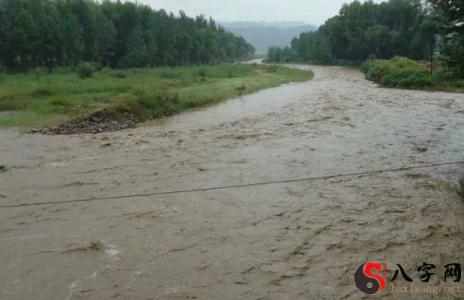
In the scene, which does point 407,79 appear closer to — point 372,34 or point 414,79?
point 414,79

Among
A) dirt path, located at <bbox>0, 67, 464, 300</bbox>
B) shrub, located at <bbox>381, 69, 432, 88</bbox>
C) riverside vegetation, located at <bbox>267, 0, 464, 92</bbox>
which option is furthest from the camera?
shrub, located at <bbox>381, 69, 432, 88</bbox>

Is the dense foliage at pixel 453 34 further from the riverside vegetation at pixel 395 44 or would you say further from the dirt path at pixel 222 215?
the dirt path at pixel 222 215

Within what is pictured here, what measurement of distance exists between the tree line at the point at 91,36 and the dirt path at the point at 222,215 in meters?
28.5

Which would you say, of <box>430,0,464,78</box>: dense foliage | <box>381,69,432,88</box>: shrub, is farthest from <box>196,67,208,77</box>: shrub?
<box>430,0,464,78</box>: dense foliage

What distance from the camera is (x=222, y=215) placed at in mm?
6473

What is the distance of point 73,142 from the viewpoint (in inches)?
468

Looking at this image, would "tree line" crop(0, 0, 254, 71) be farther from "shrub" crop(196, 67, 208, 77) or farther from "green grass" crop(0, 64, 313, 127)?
"green grass" crop(0, 64, 313, 127)

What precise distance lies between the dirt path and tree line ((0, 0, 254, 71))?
2846 cm

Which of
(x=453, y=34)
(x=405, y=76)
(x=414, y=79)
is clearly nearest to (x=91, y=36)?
(x=405, y=76)

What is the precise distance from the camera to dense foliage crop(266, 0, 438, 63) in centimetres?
5288

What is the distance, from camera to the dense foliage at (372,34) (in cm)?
5288

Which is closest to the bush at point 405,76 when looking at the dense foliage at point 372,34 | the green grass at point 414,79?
the green grass at point 414,79

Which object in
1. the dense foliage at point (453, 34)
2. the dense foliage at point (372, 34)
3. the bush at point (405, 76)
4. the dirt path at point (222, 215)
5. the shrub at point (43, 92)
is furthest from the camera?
the dense foliage at point (372, 34)

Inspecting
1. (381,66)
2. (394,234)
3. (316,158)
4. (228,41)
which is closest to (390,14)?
(381,66)
